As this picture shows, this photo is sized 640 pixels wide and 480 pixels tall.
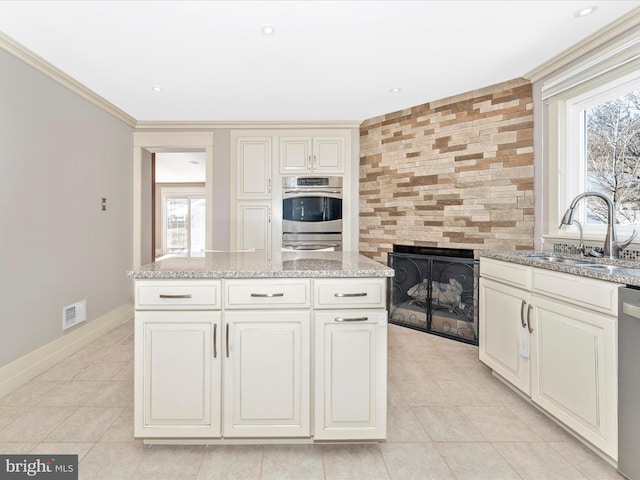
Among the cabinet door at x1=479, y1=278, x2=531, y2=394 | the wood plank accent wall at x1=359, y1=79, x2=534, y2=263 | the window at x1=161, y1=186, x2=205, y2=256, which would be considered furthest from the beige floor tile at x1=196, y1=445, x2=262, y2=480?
the window at x1=161, y1=186, x2=205, y2=256

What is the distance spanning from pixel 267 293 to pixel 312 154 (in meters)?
2.75

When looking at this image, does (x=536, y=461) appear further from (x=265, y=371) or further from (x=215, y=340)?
(x=215, y=340)

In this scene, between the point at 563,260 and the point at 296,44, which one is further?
the point at 296,44

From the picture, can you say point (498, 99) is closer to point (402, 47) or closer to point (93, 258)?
point (402, 47)

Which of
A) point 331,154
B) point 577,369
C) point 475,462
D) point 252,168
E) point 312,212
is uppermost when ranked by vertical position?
point 331,154

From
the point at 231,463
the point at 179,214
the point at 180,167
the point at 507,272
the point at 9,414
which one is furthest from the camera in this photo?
the point at 179,214

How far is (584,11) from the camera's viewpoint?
1.88m

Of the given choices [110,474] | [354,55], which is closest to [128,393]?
[110,474]

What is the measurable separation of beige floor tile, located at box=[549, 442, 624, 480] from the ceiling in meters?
2.42

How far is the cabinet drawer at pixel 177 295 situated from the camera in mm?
1495

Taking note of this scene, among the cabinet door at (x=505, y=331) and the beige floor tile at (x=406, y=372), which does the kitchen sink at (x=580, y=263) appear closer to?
the cabinet door at (x=505, y=331)

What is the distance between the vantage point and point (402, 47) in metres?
2.30

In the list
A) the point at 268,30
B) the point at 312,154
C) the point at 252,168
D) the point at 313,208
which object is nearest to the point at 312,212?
the point at 313,208

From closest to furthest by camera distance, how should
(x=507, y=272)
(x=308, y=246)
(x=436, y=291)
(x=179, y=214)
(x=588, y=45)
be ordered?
(x=507, y=272) → (x=588, y=45) → (x=436, y=291) → (x=308, y=246) → (x=179, y=214)
